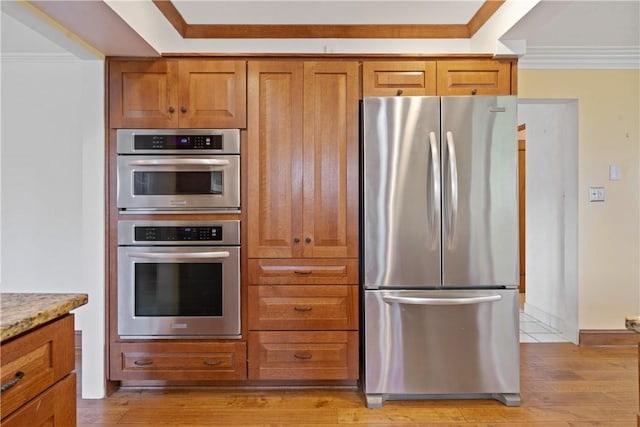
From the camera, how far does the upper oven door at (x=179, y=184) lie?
235 centimetres

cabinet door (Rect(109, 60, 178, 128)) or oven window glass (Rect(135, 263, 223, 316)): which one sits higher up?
cabinet door (Rect(109, 60, 178, 128))

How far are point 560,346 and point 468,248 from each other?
5.80ft

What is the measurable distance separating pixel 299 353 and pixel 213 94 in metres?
1.61

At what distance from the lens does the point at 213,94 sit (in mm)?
2373

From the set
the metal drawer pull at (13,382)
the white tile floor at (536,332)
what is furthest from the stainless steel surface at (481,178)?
the metal drawer pull at (13,382)

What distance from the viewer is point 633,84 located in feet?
10.8

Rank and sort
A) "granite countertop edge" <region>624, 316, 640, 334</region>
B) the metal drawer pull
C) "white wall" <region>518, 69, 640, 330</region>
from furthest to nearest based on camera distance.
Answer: "white wall" <region>518, 69, 640, 330</region>
"granite countertop edge" <region>624, 316, 640, 334</region>
the metal drawer pull

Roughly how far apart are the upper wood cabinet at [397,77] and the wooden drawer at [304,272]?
1.03m

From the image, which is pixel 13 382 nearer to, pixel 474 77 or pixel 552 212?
pixel 474 77

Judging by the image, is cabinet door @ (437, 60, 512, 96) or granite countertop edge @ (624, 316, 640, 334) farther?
cabinet door @ (437, 60, 512, 96)

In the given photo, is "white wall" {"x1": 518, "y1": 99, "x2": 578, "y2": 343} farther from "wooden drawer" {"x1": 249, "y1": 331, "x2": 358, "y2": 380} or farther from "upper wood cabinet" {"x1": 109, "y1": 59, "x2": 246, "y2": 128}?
"upper wood cabinet" {"x1": 109, "y1": 59, "x2": 246, "y2": 128}

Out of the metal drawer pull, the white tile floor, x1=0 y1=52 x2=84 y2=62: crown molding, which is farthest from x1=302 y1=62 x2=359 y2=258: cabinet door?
the white tile floor

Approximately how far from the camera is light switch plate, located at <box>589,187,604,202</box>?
3.30 metres

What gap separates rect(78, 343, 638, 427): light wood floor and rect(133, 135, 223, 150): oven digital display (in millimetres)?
1489
